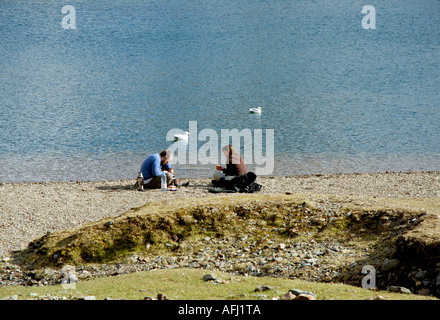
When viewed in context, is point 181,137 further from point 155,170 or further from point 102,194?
point 102,194

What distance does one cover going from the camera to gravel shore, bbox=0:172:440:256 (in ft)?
51.5

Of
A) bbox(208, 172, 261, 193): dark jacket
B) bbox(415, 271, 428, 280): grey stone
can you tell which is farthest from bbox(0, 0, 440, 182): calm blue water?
bbox(415, 271, 428, 280): grey stone

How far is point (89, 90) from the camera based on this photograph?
50438 millimetres

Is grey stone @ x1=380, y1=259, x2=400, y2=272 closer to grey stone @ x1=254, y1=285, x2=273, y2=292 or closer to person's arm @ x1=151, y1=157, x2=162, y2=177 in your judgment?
grey stone @ x1=254, y1=285, x2=273, y2=292

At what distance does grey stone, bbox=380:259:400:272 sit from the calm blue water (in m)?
16.5

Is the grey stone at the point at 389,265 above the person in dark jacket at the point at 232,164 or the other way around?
the other way around

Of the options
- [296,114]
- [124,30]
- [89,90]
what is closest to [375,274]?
[296,114]

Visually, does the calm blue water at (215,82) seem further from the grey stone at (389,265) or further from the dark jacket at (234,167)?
the grey stone at (389,265)

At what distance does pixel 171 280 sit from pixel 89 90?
1728 inches

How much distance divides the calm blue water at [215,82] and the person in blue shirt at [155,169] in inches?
180

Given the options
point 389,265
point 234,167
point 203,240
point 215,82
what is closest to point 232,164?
point 234,167

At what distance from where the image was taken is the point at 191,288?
8.61m

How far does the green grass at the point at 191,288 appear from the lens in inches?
312

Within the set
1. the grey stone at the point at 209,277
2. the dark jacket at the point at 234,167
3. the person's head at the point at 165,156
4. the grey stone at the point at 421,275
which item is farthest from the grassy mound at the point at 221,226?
the person's head at the point at 165,156
